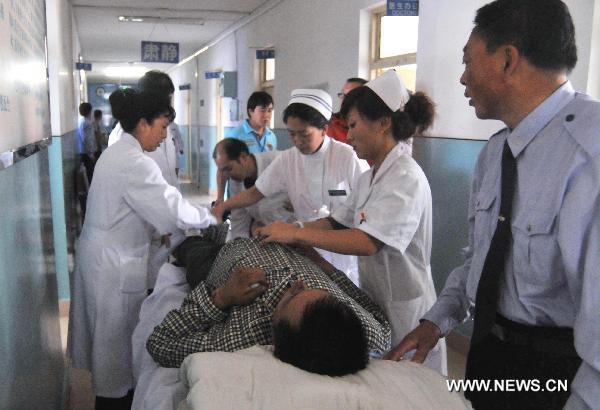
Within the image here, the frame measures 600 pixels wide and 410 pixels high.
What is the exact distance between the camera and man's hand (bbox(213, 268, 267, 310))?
1.67 m

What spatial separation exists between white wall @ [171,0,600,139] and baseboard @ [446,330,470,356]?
4.01 ft

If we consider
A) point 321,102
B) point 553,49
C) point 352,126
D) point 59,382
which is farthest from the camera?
point 321,102

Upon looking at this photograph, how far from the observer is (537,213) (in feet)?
3.48

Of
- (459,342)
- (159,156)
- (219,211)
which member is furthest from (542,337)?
(159,156)

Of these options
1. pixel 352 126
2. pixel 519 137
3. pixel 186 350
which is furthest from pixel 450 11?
pixel 186 350

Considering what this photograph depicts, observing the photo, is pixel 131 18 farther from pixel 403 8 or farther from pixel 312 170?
pixel 312 170

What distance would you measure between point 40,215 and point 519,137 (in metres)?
1.63

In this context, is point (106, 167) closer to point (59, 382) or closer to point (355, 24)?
point (59, 382)

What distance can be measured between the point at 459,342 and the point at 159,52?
841 centimetres

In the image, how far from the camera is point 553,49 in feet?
3.46

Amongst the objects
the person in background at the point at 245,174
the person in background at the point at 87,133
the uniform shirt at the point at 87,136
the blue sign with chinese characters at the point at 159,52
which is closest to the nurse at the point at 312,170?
the person in background at the point at 245,174

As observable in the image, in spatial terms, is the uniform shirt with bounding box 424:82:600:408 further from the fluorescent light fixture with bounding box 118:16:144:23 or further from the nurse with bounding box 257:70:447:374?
the fluorescent light fixture with bounding box 118:16:144:23

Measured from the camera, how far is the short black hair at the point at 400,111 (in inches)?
67.8

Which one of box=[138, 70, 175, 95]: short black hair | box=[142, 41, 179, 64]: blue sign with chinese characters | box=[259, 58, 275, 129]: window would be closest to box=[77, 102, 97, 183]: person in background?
box=[142, 41, 179, 64]: blue sign with chinese characters
